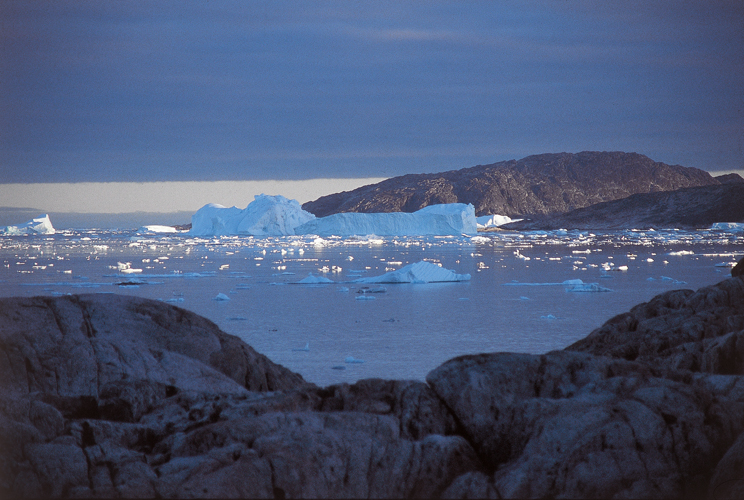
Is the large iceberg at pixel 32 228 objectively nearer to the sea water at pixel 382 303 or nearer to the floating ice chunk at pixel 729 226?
the sea water at pixel 382 303

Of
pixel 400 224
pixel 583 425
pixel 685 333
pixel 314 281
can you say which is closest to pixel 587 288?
pixel 314 281

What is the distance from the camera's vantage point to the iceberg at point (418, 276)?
16.1m

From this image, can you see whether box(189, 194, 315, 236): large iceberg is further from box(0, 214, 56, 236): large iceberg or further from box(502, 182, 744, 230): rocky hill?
box(502, 182, 744, 230): rocky hill

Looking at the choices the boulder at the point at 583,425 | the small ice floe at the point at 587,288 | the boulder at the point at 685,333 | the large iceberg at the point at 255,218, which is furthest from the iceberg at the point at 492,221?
the boulder at the point at 583,425

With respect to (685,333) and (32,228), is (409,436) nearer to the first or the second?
(685,333)

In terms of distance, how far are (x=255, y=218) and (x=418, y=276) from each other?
1554 inches

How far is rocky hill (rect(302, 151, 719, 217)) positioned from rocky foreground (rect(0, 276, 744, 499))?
122m

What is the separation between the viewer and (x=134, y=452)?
2.73 metres

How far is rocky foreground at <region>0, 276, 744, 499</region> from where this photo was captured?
2.56 m

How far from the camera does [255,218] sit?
179 ft

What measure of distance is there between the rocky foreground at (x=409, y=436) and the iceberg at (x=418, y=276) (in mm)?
12613

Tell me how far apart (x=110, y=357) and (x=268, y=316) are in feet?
21.5

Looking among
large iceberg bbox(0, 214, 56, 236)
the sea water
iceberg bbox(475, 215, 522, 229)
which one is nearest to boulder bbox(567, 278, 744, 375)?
the sea water

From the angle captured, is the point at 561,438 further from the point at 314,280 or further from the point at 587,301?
the point at 314,280
